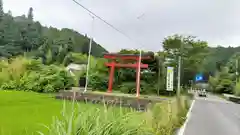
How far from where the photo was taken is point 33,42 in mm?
59531

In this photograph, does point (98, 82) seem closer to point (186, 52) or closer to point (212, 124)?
point (186, 52)

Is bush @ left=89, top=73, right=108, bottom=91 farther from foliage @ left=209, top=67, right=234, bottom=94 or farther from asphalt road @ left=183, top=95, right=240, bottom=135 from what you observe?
foliage @ left=209, top=67, right=234, bottom=94

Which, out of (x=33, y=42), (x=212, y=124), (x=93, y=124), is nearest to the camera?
(x=93, y=124)

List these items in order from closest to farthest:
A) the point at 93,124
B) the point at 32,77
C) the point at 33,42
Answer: the point at 93,124 → the point at 32,77 → the point at 33,42

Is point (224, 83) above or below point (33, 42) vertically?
below

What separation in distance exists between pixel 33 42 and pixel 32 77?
36665 millimetres

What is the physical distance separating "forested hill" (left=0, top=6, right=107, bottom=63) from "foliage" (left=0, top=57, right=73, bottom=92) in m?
21.4

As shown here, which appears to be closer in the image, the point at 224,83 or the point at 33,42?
the point at 224,83

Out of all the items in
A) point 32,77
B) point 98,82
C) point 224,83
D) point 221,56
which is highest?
point 221,56

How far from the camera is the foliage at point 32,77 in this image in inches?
968

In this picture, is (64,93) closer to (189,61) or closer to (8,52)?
(189,61)

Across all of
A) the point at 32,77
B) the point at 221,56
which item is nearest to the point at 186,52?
the point at 32,77

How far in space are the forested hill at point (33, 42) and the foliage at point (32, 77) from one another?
2139cm

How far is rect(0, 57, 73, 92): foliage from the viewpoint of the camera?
24.6 meters
